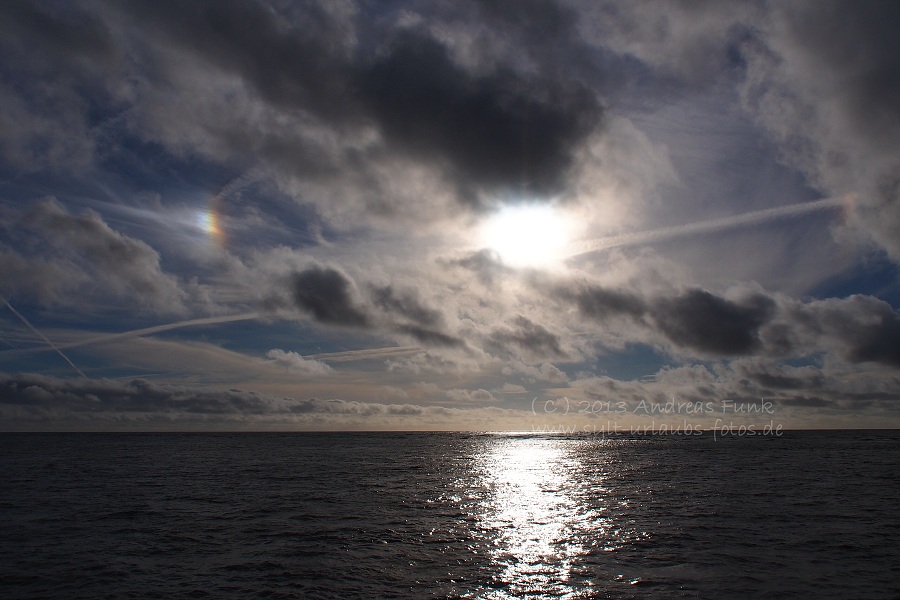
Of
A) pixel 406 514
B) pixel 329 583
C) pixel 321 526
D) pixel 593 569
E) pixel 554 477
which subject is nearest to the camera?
pixel 329 583

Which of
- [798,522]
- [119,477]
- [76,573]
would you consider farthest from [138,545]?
[119,477]

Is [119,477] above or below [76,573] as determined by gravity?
below

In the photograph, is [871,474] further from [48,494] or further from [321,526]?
[48,494]

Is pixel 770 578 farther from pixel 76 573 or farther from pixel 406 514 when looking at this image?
pixel 76 573

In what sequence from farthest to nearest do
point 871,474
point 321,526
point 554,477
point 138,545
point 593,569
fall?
point 554,477 → point 871,474 → point 321,526 → point 138,545 → point 593,569

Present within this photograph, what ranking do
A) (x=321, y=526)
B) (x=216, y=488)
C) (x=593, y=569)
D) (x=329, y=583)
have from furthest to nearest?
(x=216, y=488) → (x=321, y=526) → (x=593, y=569) → (x=329, y=583)

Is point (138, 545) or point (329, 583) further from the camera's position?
point (138, 545)

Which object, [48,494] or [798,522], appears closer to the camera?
[798,522]

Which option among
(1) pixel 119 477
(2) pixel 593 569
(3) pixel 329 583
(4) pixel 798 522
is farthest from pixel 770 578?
(1) pixel 119 477

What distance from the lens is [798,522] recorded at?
36.1 m

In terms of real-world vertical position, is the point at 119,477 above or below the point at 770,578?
below

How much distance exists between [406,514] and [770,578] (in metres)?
24.9

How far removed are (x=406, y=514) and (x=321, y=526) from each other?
7187 millimetres

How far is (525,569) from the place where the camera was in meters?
25.3
